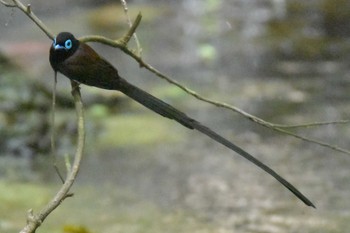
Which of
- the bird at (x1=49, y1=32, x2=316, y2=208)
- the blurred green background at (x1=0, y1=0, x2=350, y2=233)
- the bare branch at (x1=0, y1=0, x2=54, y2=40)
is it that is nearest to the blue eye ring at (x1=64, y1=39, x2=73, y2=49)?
the bird at (x1=49, y1=32, x2=316, y2=208)

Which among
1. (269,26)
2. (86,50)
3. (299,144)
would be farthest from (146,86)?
(86,50)

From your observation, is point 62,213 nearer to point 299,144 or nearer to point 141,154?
point 141,154

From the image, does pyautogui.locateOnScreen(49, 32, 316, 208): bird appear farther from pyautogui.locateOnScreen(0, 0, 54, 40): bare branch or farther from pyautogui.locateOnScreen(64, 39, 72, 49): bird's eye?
pyautogui.locateOnScreen(0, 0, 54, 40): bare branch

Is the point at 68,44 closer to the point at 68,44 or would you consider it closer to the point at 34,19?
the point at 68,44

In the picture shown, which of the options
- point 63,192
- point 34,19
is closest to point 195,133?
point 34,19

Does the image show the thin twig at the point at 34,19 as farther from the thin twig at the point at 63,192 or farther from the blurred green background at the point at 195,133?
the blurred green background at the point at 195,133
